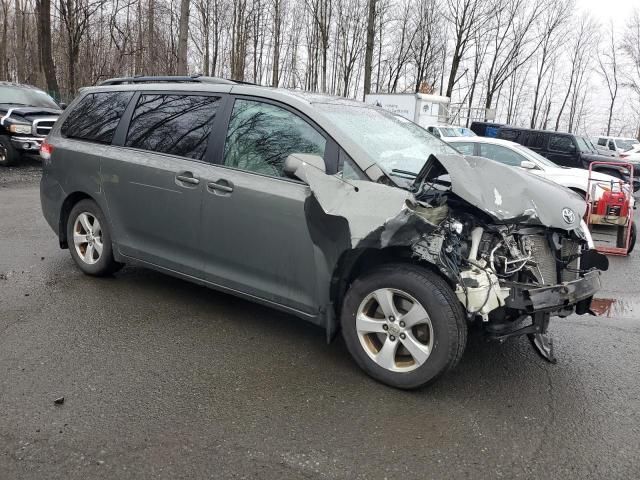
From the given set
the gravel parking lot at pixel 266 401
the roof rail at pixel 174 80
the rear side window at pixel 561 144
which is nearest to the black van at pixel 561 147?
the rear side window at pixel 561 144

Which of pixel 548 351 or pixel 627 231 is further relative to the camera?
pixel 627 231

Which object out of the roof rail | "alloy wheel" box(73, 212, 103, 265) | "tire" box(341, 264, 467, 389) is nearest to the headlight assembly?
the roof rail

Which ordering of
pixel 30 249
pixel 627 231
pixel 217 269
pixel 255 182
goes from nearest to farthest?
pixel 255 182 → pixel 217 269 → pixel 30 249 → pixel 627 231

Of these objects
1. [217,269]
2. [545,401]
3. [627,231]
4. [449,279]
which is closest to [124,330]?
[217,269]

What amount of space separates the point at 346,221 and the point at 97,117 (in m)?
2.91

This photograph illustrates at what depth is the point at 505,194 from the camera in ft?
10.2

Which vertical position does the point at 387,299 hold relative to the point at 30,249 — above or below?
above

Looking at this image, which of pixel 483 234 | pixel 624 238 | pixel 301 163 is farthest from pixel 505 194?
pixel 624 238

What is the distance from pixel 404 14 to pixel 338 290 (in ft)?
140

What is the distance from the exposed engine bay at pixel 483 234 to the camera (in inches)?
119

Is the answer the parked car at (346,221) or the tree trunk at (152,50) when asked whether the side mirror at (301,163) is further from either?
the tree trunk at (152,50)

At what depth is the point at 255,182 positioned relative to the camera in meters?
3.67

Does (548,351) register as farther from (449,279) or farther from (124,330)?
(124,330)

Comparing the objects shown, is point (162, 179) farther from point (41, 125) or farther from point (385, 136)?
point (41, 125)
